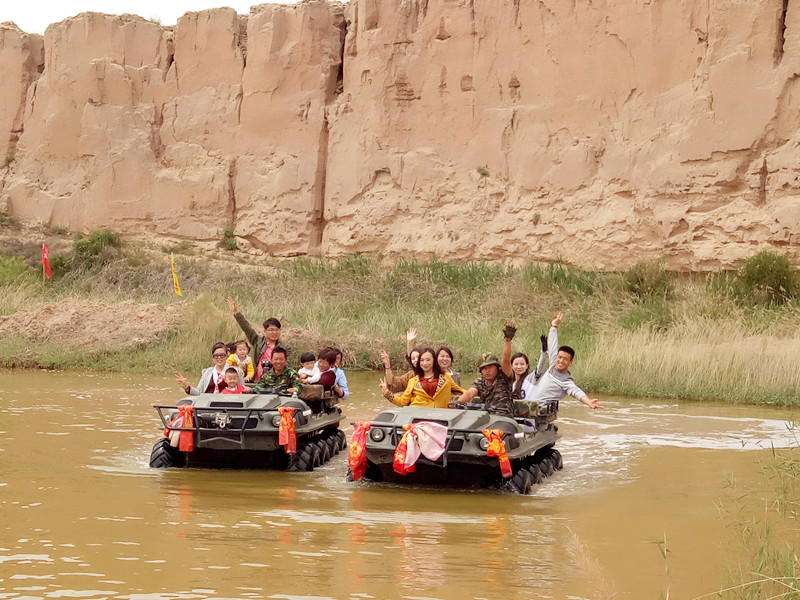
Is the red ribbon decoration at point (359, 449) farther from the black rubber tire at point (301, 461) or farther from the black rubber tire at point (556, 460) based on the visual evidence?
the black rubber tire at point (556, 460)

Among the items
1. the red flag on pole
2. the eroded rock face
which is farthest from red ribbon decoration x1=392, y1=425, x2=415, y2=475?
the red flag on pole

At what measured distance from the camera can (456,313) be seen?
84.4 ft

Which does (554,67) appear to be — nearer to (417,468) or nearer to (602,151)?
(602,151)

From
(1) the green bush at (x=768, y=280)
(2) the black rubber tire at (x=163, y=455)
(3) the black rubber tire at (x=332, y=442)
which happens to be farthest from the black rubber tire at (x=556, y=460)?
(1) the green bush at (x=768, y=280)

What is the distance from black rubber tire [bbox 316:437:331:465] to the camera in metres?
12.3

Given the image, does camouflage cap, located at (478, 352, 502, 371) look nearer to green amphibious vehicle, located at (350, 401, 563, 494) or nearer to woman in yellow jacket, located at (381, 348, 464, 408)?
woman in yellow jacket, located at (381, 348, 464, 408)

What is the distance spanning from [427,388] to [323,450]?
148cm

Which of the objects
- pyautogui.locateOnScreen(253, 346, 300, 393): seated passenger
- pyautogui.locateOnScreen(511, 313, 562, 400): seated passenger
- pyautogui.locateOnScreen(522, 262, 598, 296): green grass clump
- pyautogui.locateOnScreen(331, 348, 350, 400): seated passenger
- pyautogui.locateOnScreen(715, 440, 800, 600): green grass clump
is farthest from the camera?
pyautogui.locateOnScreen(522, 262, 598, 296): green grass clump

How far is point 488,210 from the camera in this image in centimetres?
3061

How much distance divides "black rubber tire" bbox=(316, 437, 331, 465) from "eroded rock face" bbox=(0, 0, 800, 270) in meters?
16.5

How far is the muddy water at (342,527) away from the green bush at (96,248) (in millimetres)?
17398

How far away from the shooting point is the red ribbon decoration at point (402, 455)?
1016 cm

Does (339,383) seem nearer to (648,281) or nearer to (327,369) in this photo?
(327,369)

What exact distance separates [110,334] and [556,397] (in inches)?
501
